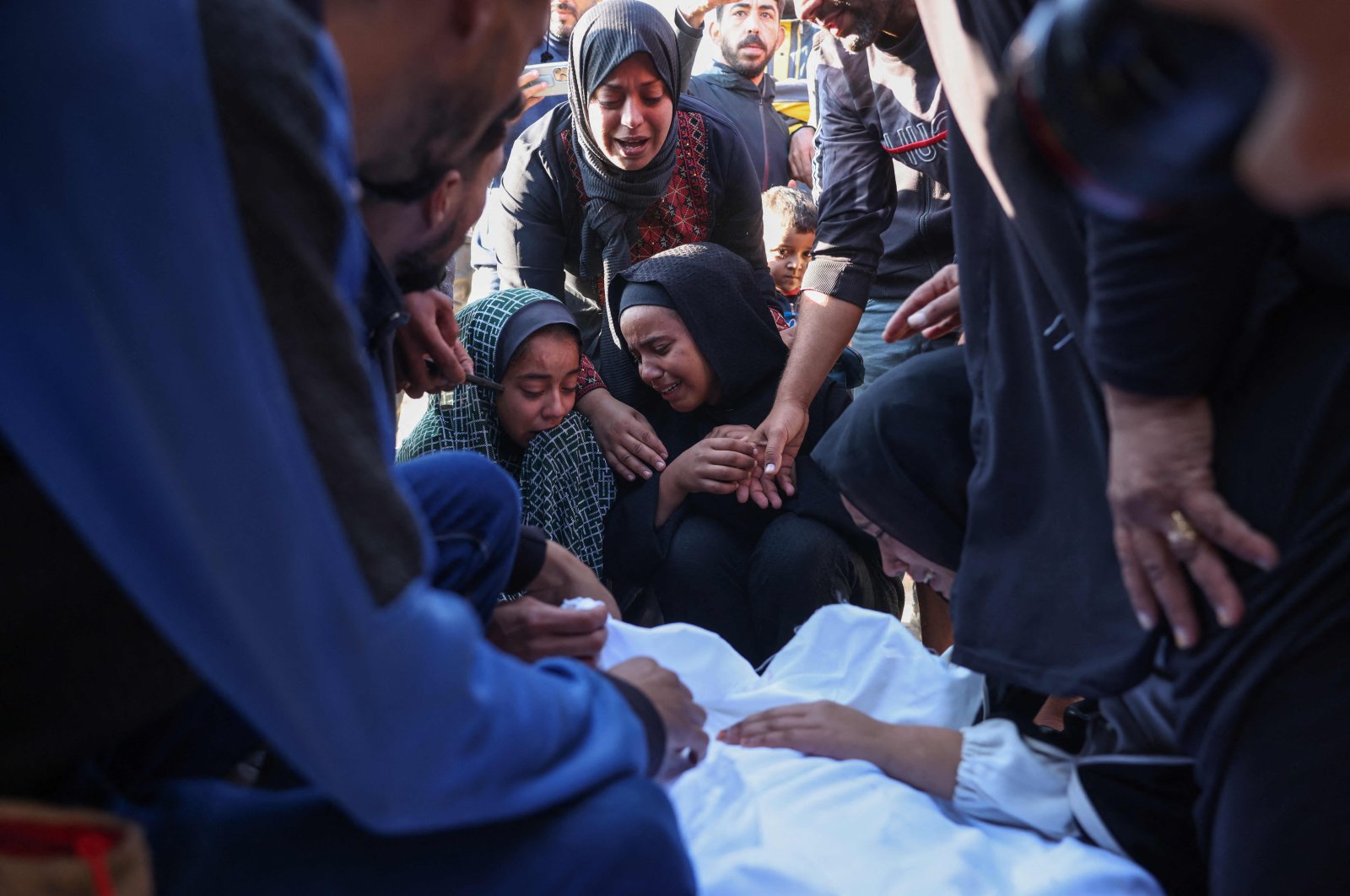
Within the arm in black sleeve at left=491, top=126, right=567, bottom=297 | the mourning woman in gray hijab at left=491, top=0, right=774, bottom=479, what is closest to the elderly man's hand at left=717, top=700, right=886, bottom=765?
the mourning woman in gray hijab at left=491, top=0, right=774, bottom=479

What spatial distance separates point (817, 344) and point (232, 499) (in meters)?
2.05

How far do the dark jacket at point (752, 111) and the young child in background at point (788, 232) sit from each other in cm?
54

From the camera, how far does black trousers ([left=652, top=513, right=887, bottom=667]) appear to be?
2539 millimetres

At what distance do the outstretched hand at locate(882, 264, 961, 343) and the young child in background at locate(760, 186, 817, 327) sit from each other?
2536 millimetres

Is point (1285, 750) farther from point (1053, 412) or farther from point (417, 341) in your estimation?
point (417, 341)

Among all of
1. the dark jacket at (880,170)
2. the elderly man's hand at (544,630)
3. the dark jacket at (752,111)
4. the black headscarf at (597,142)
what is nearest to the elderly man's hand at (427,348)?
the elderly man's hand at (544,630)

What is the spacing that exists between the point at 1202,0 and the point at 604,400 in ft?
8.35

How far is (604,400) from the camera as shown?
292cm

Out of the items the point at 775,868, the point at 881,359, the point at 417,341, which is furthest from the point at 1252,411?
the point at 881,359

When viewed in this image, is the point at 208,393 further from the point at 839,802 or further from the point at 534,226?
the point at 534,226

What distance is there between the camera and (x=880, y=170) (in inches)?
109

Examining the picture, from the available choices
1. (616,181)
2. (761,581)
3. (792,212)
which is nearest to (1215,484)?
(761,581)

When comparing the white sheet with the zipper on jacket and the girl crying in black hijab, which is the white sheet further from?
the zipper on jacket

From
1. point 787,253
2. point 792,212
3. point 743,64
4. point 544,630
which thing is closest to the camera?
point 544,630
